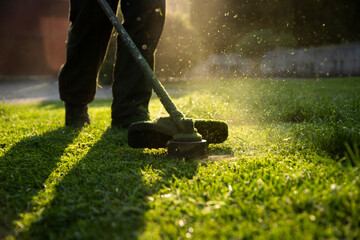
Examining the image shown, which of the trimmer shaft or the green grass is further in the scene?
the trimmer shaft

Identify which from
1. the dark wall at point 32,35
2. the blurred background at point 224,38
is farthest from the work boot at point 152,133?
the dark wall at point 32,35

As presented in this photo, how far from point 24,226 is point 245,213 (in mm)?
668

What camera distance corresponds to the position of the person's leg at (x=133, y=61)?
2.50 metres

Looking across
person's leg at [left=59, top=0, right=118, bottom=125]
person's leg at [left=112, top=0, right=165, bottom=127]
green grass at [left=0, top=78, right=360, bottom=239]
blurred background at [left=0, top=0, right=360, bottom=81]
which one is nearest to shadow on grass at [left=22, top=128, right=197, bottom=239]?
green grass at [left=0, top=78, right=360, bottom=239]

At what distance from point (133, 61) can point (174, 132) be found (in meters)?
1.03

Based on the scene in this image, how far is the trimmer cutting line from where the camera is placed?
170 cm

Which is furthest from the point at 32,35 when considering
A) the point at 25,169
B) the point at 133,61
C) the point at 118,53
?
the point at 25,169

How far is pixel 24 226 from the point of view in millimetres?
1035

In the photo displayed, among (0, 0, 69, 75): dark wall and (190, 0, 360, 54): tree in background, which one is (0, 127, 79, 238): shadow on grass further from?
(0, 0, 69, 75): dark wall

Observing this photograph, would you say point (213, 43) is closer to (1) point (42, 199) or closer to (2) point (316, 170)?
(2) point (316, 170)

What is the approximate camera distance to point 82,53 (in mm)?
2658

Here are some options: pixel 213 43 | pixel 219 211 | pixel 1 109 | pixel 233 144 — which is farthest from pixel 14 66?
pixel 219 211

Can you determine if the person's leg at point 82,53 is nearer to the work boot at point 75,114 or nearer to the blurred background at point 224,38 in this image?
the work boot at point 75,114

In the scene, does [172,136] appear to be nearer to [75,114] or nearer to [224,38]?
[75,114]
